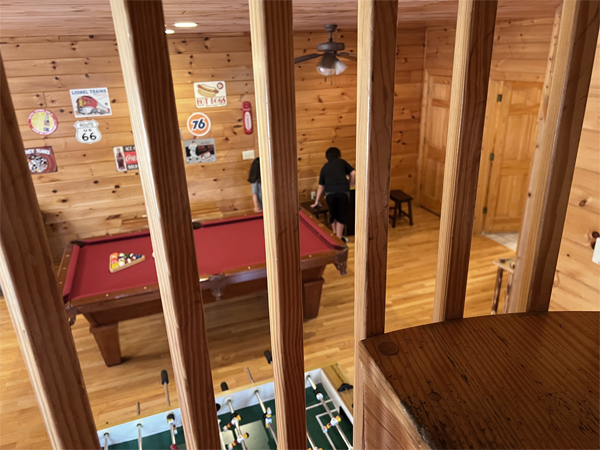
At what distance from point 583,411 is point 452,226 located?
0.34 meters

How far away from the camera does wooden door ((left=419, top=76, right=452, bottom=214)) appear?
22.4 ft

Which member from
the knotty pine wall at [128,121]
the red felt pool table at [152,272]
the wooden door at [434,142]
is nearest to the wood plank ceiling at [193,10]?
the red felt pool table at [152,272]

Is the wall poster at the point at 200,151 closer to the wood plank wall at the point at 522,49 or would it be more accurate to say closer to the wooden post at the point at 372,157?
the wood plank wall at the point at 522,49

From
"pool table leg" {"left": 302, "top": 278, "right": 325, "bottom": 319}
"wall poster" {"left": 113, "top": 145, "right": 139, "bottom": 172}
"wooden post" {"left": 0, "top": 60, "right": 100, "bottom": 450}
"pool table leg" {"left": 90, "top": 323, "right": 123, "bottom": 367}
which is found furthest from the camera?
"wall poster" {"left": 113, "top": 145, "right": 139, "bottom": 172}

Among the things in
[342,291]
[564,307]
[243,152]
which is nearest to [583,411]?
[564,307]

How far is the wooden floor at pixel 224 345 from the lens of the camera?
335 centimetres

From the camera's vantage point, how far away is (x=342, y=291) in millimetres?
5031

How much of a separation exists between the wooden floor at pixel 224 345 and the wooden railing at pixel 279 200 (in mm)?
2851

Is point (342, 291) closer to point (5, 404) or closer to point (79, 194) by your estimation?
point (5, 404)

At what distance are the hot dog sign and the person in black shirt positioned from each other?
1.65 metres

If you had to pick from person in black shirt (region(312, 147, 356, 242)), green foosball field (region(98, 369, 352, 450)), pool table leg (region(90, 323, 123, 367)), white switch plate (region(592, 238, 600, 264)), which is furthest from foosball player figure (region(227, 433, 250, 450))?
person in black shirt (region(312, 147, 356, 242))

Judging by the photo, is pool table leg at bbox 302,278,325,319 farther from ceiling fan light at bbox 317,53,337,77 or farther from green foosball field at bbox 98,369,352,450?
ceiling fan light at bbox 317,53,337,77

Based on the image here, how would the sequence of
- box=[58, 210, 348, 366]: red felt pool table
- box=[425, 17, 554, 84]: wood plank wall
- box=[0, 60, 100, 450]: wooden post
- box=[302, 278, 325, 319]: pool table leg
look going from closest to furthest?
1. box=[0, 60, 100, 450]: wooden post
2. box=[58, 210, 348, 366]: red felt pool table
3. box=[302, 278, 325, 319]: pool table leg
4. box=[425, 17, 554, 84]: wood plank wall

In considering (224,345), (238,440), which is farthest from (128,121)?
(238,440)
